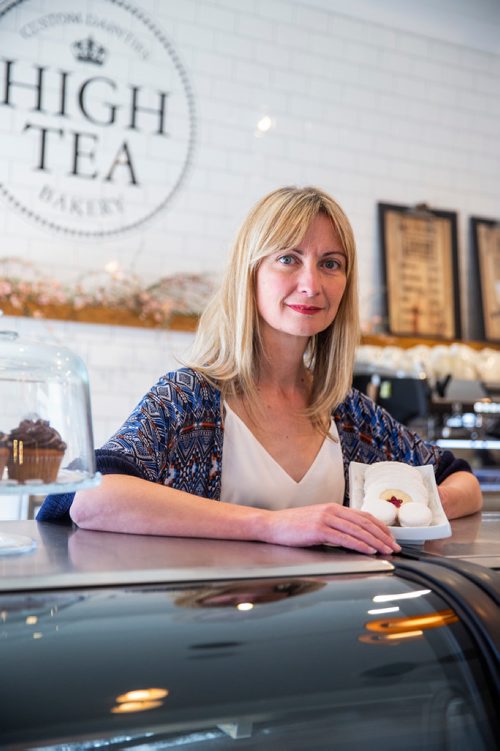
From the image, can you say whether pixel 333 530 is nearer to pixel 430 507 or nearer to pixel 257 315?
pixel 430 507

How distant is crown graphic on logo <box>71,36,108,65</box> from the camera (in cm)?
405

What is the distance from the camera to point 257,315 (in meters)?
1.97

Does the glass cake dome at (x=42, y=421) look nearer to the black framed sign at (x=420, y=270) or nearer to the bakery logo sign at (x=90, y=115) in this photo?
the bakery logo sign at (x=90, y=115)

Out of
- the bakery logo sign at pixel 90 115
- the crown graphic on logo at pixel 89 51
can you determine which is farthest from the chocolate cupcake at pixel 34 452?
the crown graphic on logo at pixel 89 51

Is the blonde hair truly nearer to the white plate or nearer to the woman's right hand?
the white plate

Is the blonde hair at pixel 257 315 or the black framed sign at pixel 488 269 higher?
the black framed sign at pixel 488 269

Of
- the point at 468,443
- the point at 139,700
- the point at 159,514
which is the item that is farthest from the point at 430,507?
the point at 468,443

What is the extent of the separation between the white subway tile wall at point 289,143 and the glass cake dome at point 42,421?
275 cm

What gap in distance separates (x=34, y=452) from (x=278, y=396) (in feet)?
3.21

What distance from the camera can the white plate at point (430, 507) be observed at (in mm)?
1379

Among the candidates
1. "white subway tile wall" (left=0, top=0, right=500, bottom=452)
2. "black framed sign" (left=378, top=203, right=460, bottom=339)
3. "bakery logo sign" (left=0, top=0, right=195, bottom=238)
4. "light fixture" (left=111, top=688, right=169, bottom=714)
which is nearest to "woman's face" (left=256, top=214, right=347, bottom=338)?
"light fixture" (left=111, top=688, right=169, bottom=714)

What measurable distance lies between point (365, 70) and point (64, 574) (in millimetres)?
4226

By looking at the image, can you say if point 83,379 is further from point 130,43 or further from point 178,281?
point 130,43

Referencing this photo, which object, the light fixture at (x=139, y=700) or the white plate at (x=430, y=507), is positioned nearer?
the light fixture at (x=139, y=700)
